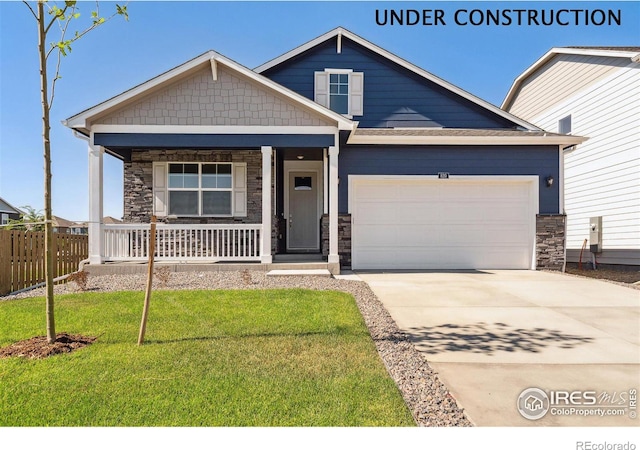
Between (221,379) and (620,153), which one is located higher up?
(620,153)

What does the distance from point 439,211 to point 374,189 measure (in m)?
1.82

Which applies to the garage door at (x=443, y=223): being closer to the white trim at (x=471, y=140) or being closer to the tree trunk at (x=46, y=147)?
the white trim at (x=471, y=140)

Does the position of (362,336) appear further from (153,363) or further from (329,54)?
(329,54)

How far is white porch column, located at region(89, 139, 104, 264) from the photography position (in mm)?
8750

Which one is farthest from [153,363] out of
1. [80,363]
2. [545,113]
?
[545,113]

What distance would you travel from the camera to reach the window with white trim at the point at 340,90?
11656mm

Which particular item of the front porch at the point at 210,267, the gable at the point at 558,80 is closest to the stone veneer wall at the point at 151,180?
the front porch at the point at 210,267

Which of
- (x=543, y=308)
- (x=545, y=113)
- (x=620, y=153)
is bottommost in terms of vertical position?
(x=543, y=308)

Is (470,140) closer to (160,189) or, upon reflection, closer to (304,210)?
(304,210)

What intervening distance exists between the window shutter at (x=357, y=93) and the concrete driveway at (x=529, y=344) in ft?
19.6

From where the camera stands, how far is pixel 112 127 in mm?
8664

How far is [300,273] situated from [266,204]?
5.84 feet

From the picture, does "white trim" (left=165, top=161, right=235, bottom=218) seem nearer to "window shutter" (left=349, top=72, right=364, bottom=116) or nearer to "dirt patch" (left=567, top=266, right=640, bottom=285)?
"window shutter" (left=349, top=72, right=364, bottom=116)

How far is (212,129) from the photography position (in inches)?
347
